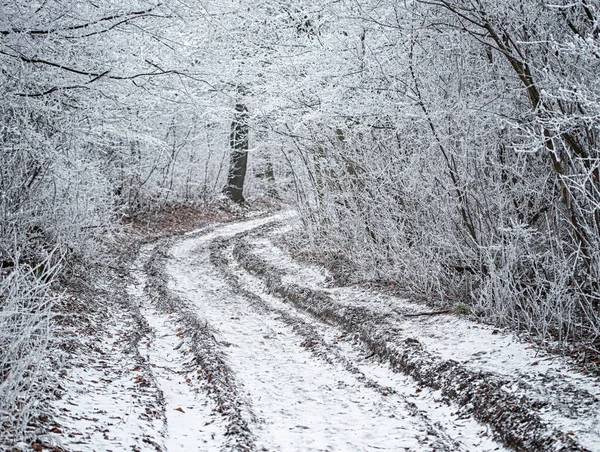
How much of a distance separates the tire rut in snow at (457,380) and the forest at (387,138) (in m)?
0.96

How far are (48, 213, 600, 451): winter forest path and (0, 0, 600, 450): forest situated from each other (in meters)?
0.61

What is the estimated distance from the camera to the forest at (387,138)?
4961 millimetres

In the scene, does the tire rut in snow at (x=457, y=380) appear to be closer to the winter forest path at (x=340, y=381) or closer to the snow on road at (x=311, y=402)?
the winter forest path at (x=340, y=381)

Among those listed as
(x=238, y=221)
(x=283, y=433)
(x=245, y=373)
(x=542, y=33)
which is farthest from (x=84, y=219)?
(x=238, y=221)

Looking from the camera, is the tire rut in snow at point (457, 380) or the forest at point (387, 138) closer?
the tire rut in snow at point (457, 380)

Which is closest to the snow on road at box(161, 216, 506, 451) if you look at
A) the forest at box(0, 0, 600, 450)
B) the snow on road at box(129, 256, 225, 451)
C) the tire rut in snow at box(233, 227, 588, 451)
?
the tire rut in snow at box(233, 227, 588, 451)

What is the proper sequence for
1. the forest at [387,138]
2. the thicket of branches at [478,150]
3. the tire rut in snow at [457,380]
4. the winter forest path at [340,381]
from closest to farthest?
the tire rut in snow at [457,380], the winter forest path at [340,381], the forest at [387,138], the thicket of branches at [478,150]

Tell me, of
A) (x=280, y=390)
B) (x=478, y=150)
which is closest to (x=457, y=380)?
(x=280, y=390)

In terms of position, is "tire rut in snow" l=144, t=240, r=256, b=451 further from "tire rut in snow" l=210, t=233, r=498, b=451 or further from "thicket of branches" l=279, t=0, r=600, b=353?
"thicket of branches" l=279, t=0, r=600, b=353

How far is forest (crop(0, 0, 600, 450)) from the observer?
4961mm

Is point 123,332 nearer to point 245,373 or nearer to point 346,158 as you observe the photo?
point 245,373

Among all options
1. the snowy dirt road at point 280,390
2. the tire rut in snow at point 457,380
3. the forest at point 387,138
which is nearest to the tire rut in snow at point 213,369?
the snowy dirt road at point 280,390

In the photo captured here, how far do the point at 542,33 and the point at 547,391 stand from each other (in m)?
3.14

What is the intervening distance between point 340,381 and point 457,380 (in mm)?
1070
